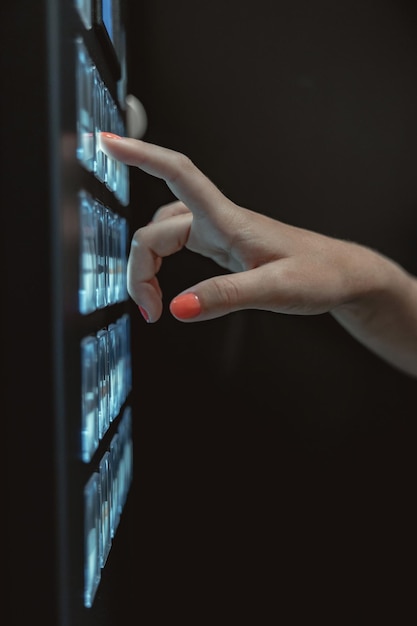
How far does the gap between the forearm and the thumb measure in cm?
33

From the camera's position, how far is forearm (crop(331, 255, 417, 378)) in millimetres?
1146

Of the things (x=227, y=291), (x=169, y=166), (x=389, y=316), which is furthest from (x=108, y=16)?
(x=389, y=316)

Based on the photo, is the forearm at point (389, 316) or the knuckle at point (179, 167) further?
the forearm at point (389, 316)

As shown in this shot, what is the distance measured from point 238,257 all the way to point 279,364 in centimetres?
65

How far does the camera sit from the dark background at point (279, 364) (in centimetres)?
145

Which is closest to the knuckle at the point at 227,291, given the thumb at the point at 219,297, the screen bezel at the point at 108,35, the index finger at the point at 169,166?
the thumb at the point at 219,297

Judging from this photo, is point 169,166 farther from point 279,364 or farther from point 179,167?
point 279,364

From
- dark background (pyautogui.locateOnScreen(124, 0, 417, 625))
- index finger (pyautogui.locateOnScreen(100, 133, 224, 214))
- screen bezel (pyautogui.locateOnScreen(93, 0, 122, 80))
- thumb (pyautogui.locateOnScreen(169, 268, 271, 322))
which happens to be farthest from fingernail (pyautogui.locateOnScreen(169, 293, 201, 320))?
dark background (pyautogui.locateOnScreen(124, 0, 417, 625))

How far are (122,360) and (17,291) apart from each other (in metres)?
0.53

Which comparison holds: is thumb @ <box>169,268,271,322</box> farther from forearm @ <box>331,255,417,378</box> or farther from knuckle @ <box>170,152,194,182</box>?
forearm @ <box>331,255,417,378</box>

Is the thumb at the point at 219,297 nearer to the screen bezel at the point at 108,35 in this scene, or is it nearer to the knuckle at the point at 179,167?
the knuckle at the point at 179,167

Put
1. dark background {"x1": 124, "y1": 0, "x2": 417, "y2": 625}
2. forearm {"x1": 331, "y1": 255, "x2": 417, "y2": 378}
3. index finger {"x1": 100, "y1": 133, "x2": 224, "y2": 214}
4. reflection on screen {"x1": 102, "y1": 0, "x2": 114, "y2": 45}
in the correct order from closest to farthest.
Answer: index finger {"x1": 100, "y1": 133, "x2": 224, "y2": 214} → reflection on screen {"x1": 102, "y1": 0, "x2": 114, "y2": 45} → forearm {"x1": 331, "y1": 255, "x2": 417, "y2": 378} → dark background {"x1": 124, "y1": 0, "x2": 417, "y2": 625}

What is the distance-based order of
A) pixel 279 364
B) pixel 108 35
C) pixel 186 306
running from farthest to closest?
pixel 279 364, pixel 108 35, pixel 186 306

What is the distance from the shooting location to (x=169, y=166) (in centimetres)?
78
